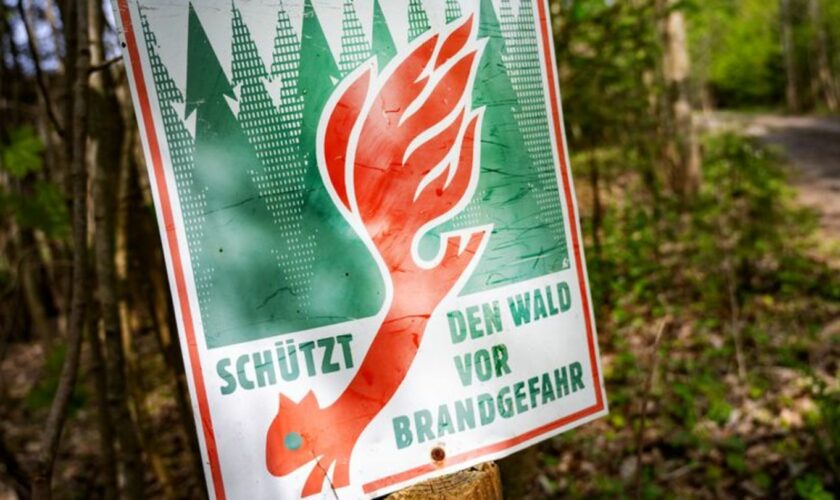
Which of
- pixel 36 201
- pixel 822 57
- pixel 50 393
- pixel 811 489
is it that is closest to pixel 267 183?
pixel 36 201

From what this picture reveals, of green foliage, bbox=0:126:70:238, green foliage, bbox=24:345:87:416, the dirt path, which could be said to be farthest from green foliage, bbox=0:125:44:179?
the dirt path

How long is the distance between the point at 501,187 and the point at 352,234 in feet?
0.98

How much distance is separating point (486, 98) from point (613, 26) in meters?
2.94

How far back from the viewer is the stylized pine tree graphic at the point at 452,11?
102 cm

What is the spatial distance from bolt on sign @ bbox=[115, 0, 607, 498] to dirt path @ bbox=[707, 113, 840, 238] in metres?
5.82

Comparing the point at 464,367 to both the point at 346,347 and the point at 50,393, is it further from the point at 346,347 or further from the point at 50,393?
the point at 50,393

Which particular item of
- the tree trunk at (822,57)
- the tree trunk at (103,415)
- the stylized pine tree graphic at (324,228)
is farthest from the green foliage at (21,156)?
the tree trunk at (822,57)

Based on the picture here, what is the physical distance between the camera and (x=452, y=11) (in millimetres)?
1022

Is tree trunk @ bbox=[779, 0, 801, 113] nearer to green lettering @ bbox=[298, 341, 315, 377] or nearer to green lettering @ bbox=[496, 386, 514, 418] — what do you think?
green lettering @ bbox=[496, 386, 514, 418]

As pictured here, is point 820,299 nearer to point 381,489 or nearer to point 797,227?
point 797,227

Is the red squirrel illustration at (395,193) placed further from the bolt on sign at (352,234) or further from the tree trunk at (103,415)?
the tree trunk at (103,415)

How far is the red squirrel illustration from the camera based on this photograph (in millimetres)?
917

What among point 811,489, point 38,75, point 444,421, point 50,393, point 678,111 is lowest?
point 811,489

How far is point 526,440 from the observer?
3.39 feet
